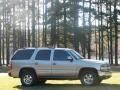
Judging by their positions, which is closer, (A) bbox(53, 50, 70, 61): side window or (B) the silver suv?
(B) the silver suv

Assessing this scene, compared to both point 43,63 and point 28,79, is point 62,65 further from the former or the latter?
point 28,79

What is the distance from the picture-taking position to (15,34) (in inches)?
2749

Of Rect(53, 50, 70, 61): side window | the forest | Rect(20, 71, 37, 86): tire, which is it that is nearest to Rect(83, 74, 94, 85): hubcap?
Rect(53, 50, 70, 61): side window

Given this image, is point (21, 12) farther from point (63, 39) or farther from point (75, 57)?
point (75, 57)

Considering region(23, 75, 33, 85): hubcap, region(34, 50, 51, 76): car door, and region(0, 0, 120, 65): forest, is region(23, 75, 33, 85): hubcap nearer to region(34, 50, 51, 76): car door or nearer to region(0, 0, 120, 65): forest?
region(34, 50, 51, 76): car door

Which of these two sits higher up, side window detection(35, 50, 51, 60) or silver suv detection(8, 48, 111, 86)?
side window detection(35, 50, 51, 60)

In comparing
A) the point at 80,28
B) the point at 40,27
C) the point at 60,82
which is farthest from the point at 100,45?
the point at 60,82

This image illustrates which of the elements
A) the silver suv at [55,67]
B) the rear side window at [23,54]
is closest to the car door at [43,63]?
the silver suv at [55,67]

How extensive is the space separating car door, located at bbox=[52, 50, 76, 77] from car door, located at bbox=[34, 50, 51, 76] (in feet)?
1.01

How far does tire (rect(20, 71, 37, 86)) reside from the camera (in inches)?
913

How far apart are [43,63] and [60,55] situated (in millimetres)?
1027

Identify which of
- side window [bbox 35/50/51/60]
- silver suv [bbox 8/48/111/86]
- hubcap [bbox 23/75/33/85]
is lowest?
hubcap [bbox 23/75/33/85]

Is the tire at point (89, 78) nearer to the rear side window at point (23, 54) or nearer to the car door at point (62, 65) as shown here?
the car door at point (62, 65)

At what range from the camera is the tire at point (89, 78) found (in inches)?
878
